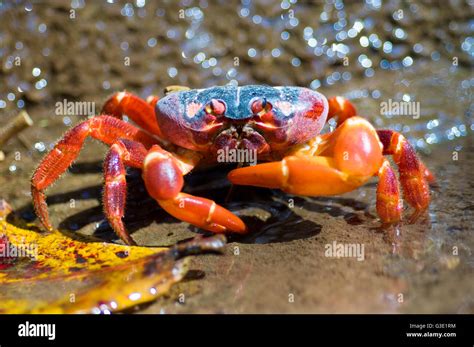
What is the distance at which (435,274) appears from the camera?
224cm

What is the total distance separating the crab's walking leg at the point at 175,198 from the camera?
275 centimetres

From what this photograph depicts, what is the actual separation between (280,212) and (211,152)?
1.80ft

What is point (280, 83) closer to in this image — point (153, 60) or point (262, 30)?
point (262, 30)

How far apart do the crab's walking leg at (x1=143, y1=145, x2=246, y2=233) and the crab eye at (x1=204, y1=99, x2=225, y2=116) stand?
440 mm

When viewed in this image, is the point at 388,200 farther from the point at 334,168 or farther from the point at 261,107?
the point at 261,107

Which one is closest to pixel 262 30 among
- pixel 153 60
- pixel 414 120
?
pixel 153 60

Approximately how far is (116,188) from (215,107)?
0.71 m

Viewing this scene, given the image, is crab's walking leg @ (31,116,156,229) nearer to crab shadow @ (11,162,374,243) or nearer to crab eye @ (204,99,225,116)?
crab shadow @ (11,162,374,243)

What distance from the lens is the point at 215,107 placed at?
3.07 metres

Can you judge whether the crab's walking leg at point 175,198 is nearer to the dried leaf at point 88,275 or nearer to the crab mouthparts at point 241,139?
the dried leaf at point 88,275

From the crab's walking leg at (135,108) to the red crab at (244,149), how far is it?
0.20 m
